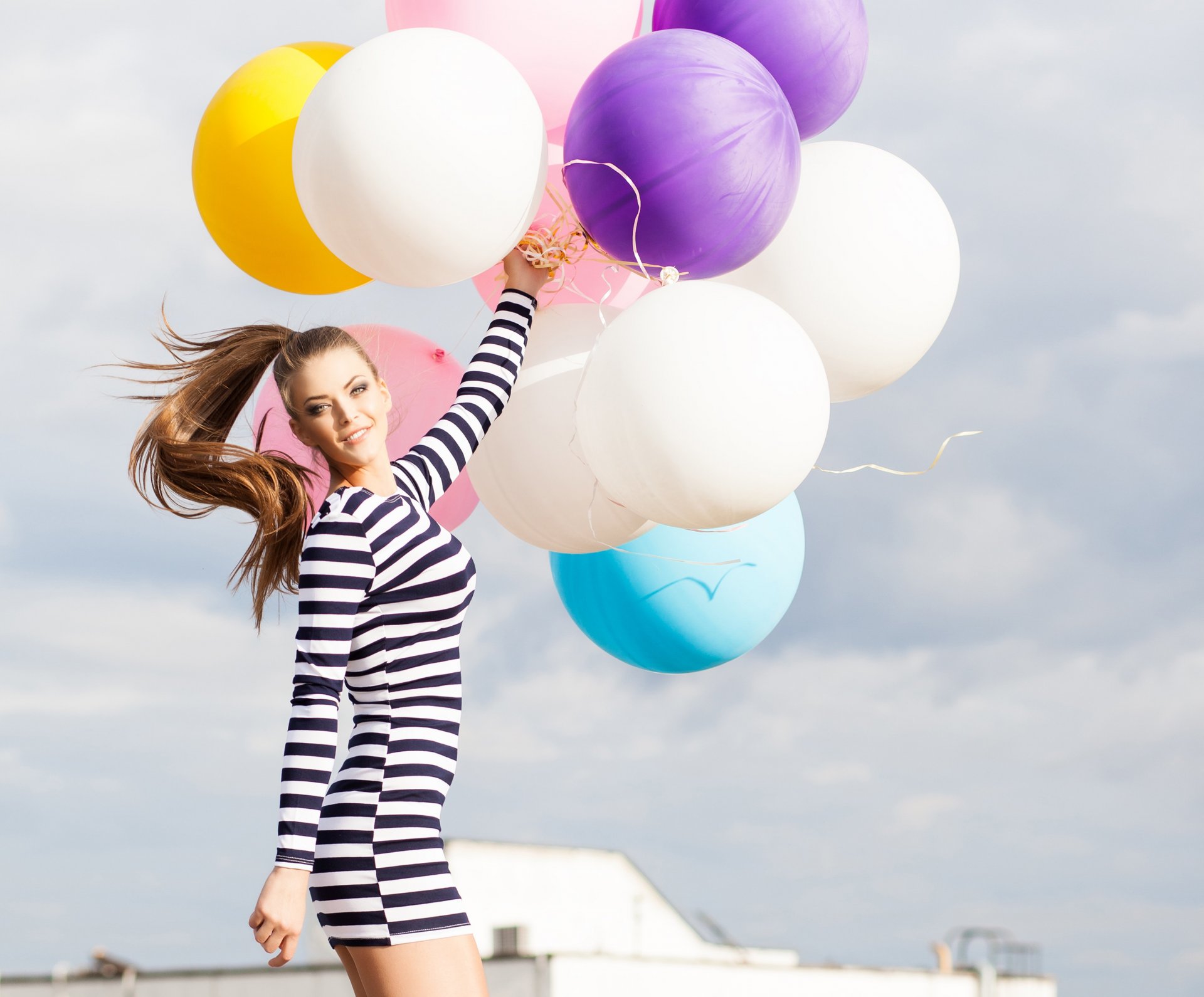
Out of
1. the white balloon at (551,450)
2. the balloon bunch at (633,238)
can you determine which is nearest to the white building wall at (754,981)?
the balloon bunch at (633,238)

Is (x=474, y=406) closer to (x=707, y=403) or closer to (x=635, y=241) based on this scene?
(x=635, y=241)

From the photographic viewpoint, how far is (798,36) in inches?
131

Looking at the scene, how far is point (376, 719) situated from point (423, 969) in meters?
0.48

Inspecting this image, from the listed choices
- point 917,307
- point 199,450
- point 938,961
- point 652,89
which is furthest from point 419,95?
point 938,961

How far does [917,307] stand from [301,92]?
1614mm

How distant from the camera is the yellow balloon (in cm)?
335

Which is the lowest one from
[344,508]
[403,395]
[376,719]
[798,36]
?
[376,719]

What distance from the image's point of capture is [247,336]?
131 inches

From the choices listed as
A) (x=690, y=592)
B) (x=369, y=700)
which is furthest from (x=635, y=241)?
(x=369, y=700)

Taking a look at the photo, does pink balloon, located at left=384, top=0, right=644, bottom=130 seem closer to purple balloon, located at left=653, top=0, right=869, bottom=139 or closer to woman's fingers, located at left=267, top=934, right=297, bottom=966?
purple balloon, located at left=653, top=0, right=869, bottom=139

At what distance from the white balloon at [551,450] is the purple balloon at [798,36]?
2.34 ft

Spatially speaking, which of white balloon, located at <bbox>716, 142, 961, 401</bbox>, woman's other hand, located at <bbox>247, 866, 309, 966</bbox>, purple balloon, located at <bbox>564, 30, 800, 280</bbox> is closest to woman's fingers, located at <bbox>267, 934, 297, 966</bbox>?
woman's other hand, located at <bbox>247, 866, 309, 966</bbox>

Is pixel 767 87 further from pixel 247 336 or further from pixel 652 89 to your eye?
pixel 247 336

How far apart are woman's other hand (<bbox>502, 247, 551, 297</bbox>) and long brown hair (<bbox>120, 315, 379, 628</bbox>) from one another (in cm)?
54
